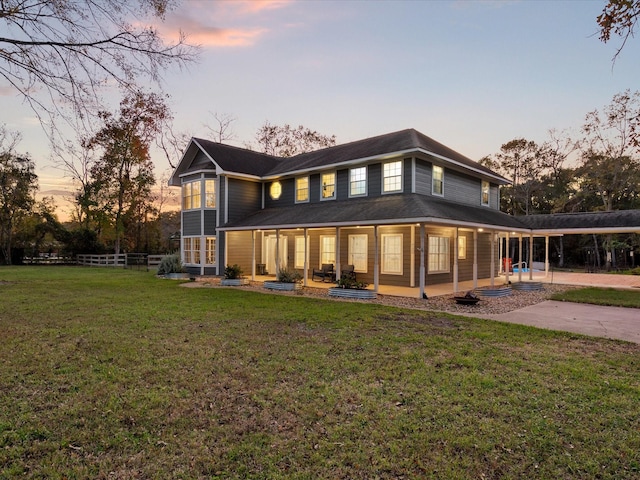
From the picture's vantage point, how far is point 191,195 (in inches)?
806

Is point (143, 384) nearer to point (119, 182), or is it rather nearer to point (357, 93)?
point (357, 93)

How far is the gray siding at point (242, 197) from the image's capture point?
19.6 meters

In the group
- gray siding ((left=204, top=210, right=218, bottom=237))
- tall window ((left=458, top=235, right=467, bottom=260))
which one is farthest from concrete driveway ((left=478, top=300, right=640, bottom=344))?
gray siding ((left=204, top=210, right=218, bottom=237))

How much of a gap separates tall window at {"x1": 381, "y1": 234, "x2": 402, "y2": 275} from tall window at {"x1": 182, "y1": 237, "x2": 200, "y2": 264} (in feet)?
33.8

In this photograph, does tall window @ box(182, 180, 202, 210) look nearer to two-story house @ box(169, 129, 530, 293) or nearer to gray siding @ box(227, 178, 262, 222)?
two-story house @ box(169, 129, 530, 293)

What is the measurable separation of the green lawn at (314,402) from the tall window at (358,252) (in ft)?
28.0

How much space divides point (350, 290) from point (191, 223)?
11.5 metres

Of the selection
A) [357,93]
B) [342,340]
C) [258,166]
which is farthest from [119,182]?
[342,340]

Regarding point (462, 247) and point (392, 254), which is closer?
point (392, 254)

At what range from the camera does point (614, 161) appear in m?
31.9

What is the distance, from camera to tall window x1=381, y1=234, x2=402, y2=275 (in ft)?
50.5

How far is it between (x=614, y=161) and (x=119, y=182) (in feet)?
142

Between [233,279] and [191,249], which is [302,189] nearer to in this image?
[233,279]

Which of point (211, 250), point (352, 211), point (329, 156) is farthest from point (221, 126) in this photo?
point (352, 211)
